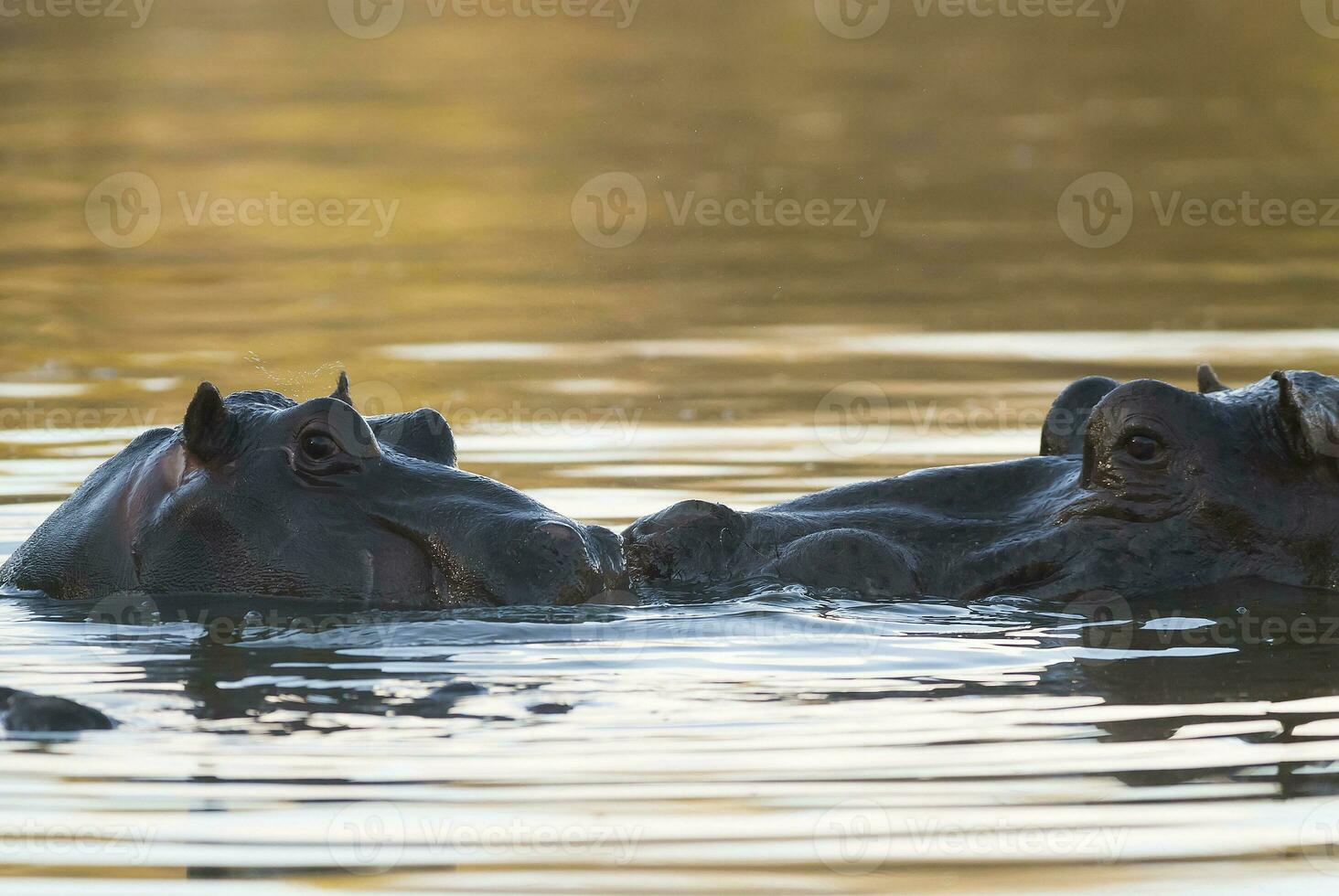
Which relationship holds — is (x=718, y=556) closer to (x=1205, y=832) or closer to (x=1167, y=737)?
(x=1167, y=737)

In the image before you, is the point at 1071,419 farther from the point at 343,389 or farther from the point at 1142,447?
the point at 343,389

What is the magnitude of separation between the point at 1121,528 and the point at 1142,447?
1.09 ft

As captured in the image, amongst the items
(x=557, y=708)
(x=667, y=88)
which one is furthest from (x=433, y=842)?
(x=667, y=88)

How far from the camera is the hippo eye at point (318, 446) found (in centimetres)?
883

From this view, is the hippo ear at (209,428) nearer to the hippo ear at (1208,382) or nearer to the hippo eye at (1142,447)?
the hippo eye at (1142,447)

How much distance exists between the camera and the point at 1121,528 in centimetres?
888

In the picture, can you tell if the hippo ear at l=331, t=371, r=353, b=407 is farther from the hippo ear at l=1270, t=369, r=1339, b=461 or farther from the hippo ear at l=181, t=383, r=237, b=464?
the hippo ear at l=1270, t=369, r=1339, b=461

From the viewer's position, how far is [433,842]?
6.43 metres

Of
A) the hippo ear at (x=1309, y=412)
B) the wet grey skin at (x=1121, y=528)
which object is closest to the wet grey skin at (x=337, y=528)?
the wet grey skin at (x=1121, y=528)

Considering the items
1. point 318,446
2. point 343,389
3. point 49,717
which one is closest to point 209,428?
point 318,446

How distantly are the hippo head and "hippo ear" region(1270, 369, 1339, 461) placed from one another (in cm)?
1

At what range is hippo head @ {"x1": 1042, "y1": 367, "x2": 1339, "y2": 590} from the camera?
876cm

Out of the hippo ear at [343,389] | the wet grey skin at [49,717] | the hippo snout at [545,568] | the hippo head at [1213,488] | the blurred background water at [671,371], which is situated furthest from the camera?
the hippo ear at [343,389]

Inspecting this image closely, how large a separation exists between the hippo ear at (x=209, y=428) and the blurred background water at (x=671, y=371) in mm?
705
